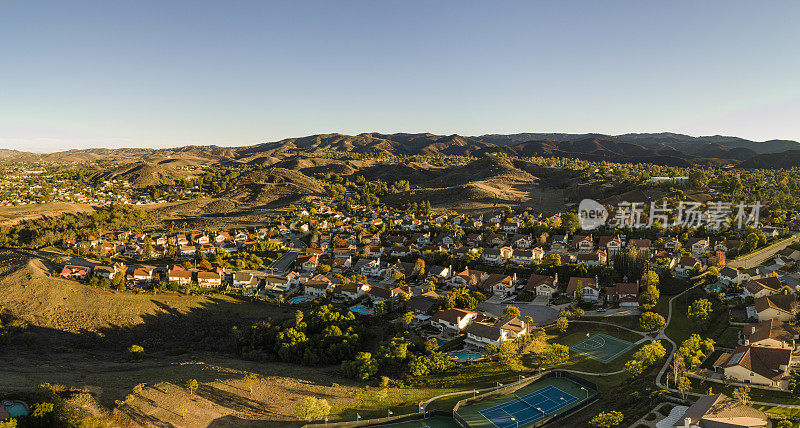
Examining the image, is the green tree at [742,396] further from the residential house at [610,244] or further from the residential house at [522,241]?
the residential house at [522,241]

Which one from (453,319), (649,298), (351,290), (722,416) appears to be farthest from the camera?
(351,290)

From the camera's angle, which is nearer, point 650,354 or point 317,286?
point 650,354

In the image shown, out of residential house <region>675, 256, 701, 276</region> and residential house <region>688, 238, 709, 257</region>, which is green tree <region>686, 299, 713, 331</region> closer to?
residential house <region>675, 256, 701, 276</region>

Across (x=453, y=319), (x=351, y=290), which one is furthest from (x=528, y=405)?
(x=351, y=290)

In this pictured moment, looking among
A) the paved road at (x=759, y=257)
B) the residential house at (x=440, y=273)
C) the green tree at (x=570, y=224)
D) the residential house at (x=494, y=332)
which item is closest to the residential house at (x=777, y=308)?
the paved road at (x=759, y=257)

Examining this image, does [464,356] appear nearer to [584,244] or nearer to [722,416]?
[722,416]

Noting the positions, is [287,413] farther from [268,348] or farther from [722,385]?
[722,385]

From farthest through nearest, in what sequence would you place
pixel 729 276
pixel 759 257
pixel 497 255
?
pixel 497 255 < pixel 759 257 < pixel 729 276
